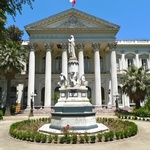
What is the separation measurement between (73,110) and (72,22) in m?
28.8

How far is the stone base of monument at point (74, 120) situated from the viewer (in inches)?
522

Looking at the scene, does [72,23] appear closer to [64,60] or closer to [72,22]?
[72,22]

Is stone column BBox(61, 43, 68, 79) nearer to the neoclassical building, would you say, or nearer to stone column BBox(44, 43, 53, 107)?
the neoclassical building

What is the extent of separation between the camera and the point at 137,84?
31812 mm

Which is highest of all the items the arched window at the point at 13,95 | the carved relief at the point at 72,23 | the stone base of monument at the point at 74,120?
the carved relief at the point at 72,23

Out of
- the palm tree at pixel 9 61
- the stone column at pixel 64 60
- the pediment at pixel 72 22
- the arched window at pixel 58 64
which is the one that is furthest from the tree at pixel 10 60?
the arched window at pixel 58 64

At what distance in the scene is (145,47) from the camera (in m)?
46.8

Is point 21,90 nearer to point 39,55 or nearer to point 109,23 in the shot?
point 39,55

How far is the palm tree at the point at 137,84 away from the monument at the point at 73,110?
60.7ft

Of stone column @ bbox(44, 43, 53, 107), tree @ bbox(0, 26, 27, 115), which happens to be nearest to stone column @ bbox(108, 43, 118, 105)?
stone column @ bbox(44, 43, 53, 107)

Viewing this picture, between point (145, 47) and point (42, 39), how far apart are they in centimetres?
2358

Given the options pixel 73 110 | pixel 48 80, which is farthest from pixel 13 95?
pixel 73 110

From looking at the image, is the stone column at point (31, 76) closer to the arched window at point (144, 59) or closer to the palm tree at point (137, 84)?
the palm tree at point (137, 84)

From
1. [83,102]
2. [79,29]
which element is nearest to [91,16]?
[79,29]
